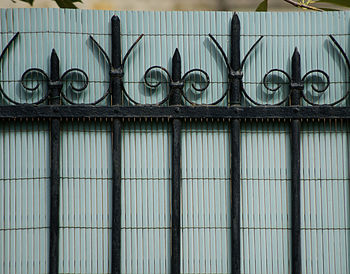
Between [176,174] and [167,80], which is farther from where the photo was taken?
[167,80]

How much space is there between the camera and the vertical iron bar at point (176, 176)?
7.02 metres

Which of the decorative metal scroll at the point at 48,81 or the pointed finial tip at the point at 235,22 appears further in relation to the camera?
the pointed finial tip at the point at 235,22

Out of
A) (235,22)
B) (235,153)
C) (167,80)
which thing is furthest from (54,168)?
(235,22)

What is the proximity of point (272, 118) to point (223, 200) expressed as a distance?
3.69ft

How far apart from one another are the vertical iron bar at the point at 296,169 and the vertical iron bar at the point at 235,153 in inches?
25.2

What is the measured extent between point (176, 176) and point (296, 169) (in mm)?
1401

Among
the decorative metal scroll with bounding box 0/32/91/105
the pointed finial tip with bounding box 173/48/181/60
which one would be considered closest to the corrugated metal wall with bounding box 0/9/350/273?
the decorative metal scroll with bounding box 0/32/91/105

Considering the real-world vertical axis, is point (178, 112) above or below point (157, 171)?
above

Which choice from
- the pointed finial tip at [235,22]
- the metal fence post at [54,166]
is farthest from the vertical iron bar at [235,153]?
the metal fence post at [54,166]

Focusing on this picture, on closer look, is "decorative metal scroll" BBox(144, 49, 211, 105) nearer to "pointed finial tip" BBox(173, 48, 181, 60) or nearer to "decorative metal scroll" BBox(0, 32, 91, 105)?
"pointed finial tip" BBox(173, 48, 181, 60)

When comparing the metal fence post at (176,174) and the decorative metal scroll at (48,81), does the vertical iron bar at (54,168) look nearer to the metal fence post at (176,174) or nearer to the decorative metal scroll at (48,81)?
the decorative metal scroll at (48,81)

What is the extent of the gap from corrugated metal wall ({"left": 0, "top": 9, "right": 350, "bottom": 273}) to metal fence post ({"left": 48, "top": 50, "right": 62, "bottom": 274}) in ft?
0.42

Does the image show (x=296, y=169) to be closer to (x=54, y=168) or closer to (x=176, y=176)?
(x=176, y=176)

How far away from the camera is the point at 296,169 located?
707cm
